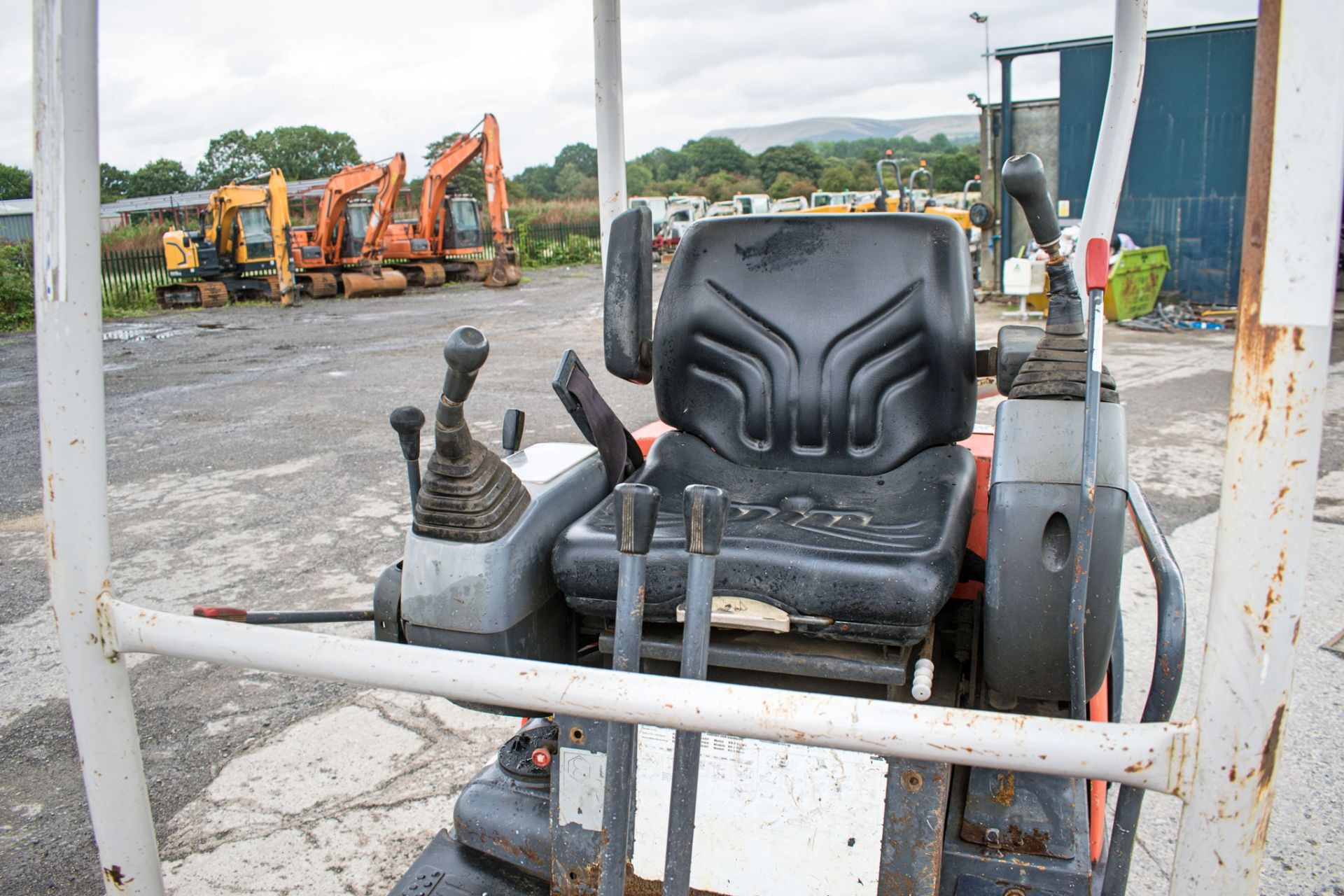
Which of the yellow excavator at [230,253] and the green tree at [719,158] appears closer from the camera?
the yellow excavator at [230,253]

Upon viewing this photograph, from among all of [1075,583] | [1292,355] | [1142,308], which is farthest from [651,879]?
[1142,308]

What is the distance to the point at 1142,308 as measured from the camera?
10672 millimetres

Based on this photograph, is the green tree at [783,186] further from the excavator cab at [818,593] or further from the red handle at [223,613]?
the red handle at [223,613]

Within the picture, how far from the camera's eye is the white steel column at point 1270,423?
2.56 feet

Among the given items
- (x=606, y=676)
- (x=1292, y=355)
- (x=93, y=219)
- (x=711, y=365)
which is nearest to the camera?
(x=1292, y=355)

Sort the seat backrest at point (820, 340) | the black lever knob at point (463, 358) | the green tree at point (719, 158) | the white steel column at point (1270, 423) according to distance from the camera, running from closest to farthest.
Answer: the white steel column at point (1270, 423) < the black lever knob at point (463, 358) < the seat backrest at point (820, 340) < the green tree at point (719, 158)

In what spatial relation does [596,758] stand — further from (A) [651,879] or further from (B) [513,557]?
(B) [513,557]

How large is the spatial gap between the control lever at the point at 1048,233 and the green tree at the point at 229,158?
59620 millimetres

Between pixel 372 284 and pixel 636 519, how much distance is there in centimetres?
1715

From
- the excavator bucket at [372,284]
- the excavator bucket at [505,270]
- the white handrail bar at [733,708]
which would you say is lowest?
the white handrail bar at [733,708]

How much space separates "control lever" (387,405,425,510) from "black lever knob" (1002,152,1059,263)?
0.97m

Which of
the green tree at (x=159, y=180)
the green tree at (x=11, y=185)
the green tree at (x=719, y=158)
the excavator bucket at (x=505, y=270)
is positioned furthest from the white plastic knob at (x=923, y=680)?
the green tree at (x=159, y=180)

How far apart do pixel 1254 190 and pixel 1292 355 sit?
0.14m

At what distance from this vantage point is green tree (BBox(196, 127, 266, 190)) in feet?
182
